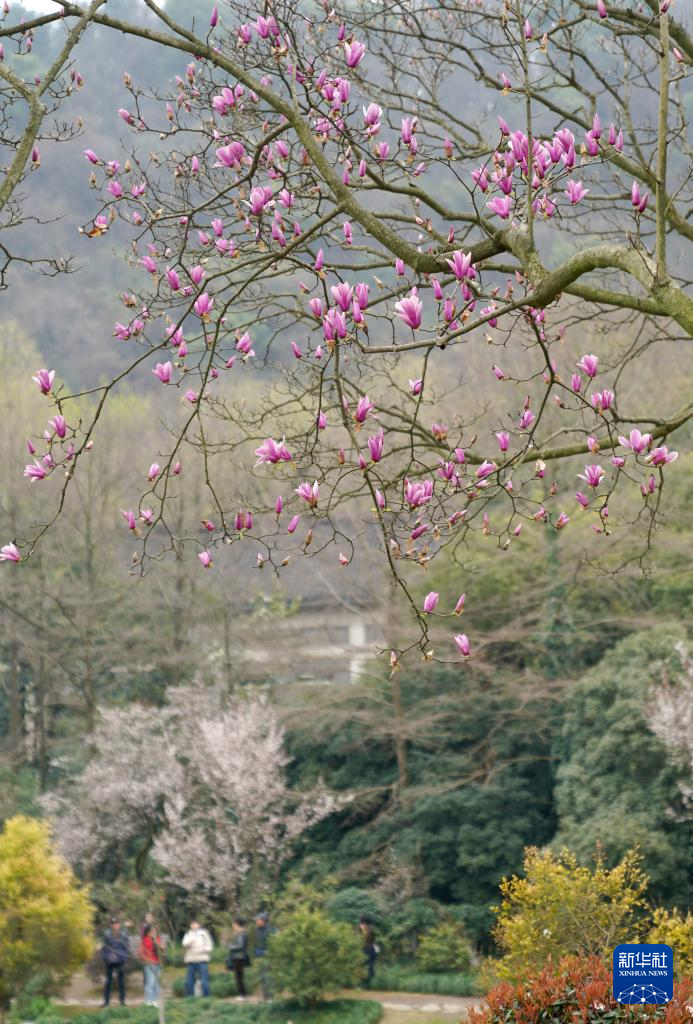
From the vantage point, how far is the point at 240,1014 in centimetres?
1495

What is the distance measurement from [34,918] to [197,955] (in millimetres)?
2066

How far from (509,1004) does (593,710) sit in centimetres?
1166

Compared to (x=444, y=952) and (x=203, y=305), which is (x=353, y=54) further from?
(x=444, y=952)

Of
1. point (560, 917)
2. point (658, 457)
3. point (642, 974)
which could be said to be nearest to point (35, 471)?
point (658, 457)

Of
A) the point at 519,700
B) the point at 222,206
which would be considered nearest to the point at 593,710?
the point at 519,700

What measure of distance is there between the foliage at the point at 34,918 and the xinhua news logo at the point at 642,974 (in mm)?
12020

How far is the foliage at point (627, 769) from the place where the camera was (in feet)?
53.2

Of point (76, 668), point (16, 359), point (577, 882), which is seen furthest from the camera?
point (16, 359)

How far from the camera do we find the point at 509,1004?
276 inches

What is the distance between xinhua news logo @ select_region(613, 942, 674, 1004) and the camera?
222 inches

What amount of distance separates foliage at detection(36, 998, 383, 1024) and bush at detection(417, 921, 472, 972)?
2.65 metres

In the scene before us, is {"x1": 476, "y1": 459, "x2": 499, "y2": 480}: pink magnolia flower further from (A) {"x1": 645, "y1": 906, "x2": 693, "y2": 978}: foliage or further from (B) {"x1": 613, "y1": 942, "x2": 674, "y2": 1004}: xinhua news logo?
(A) {"x1": 645, "y1": 906, "x2": 693, "y2": 978}: foliage

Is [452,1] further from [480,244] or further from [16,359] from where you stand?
[16,359]

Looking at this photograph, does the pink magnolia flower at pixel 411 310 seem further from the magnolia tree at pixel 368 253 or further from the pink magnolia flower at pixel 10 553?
the pink magnolia flower at pixel 10 553
